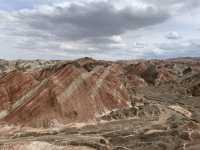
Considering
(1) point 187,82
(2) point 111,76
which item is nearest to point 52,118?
(2) point 111,76

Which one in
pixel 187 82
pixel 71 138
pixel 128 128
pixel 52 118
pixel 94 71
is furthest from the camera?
pixel 187 82

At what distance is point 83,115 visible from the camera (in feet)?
204

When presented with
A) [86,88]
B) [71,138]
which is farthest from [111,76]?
[71,138]

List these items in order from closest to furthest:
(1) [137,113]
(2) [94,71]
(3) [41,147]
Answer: (3) [41,147]
(1) [137,113]
(2) [94,71]

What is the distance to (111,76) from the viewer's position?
77750 millimetres

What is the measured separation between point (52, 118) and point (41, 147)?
19098mm

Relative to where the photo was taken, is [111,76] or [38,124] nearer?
[38,124]

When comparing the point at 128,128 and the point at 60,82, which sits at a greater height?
the point at 60,82

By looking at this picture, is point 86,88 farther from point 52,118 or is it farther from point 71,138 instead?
point 71,138

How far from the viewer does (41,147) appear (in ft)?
130

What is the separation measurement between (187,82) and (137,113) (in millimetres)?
74308

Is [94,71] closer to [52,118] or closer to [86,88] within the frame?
[86,88]

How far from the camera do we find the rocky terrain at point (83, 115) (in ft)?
147

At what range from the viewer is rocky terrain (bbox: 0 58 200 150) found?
44656 millimetres
